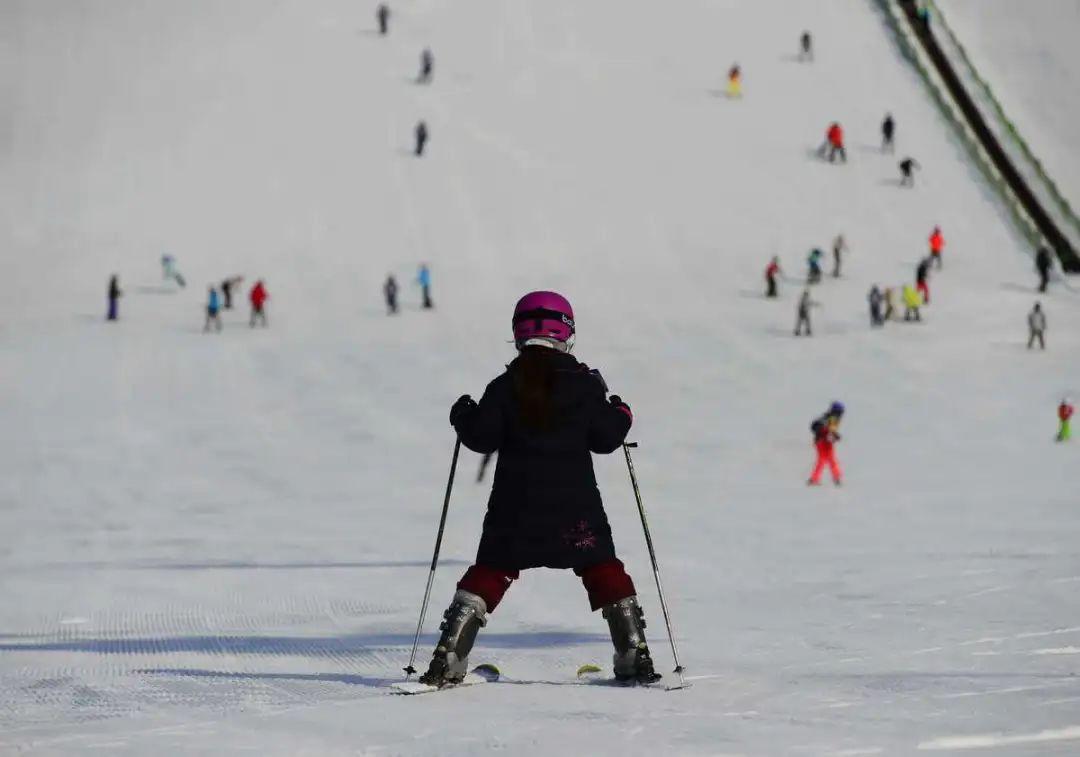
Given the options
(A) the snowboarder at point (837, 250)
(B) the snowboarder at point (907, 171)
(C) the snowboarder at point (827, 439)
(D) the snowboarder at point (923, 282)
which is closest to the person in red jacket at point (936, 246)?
(A) the snowboarder at point (837, 250)

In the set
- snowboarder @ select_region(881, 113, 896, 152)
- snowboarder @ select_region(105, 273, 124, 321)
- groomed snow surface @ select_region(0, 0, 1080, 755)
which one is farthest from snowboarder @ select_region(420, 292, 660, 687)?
snowboarder @ select_region(881, 113, 896, 152)

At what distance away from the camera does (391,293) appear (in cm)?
3362

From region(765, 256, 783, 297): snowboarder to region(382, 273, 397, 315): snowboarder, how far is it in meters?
7.52

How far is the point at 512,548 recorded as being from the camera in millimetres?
5531

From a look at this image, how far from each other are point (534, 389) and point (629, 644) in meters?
0.88

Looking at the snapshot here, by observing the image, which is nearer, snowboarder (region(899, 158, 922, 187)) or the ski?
the ski

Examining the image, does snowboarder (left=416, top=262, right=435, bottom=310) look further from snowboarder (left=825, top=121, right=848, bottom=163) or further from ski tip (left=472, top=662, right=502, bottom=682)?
ski tip (left=472, top=662, right=502, bottom=682)

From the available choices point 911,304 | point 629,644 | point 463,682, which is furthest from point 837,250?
point 463,682

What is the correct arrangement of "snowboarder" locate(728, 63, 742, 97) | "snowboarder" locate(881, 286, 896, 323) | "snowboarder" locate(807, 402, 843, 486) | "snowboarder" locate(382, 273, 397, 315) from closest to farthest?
"snowboarder" locate(807, 402, 843, 486) < "snowboarder" locate(881, 286, 896, 323) < "snowboarder" locate(382, 273, 397, 315) < "snowboarder" locate(728, 63, 742, 97)

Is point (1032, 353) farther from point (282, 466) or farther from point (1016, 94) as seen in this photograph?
point (1016, 94)

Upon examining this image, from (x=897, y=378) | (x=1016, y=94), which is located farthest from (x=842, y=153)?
(x=897, y=378)

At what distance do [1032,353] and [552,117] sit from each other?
66.4 feet

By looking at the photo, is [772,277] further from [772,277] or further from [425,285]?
[425,285]

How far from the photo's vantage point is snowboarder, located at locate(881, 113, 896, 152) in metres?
43.5
